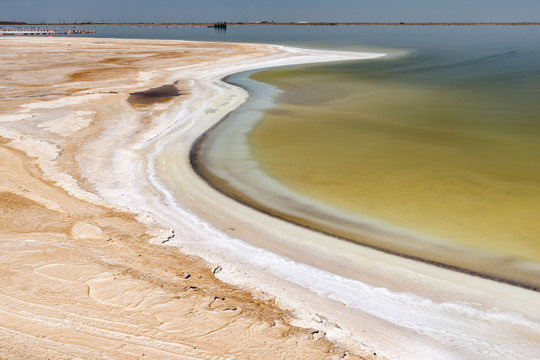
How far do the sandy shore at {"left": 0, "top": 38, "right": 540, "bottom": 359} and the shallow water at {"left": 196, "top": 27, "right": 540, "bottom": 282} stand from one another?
71cm

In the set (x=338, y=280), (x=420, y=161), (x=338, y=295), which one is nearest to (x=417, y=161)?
(x=420, y=161)

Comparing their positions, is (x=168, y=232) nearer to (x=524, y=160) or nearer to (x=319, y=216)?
(x=319, y=216)

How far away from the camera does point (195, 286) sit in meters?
3.79

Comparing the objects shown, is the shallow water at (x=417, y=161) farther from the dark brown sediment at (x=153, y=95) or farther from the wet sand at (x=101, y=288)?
the dark brown sediment at (x=153, y=95)

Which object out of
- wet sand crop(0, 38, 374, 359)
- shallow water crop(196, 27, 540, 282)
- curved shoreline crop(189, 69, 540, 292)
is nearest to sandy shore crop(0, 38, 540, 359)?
wet sand crop(0, 38, 374, 359)

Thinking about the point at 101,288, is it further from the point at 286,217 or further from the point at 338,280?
the point at 286,217

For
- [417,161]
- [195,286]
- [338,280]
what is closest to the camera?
[195,286]

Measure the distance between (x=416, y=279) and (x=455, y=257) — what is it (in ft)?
2.64

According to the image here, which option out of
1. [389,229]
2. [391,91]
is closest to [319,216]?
[389,229]

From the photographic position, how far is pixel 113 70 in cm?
1959

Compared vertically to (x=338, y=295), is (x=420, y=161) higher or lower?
higher

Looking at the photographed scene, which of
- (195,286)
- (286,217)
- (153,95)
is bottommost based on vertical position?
(286,217)

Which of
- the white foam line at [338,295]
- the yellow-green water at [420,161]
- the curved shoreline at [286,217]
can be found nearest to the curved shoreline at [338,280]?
the white foam line at [338,295]

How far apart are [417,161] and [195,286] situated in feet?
17.7
